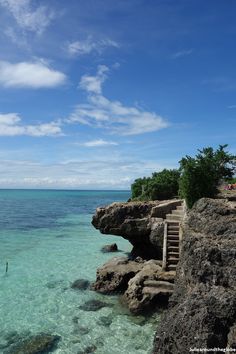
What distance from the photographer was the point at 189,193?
2112cm

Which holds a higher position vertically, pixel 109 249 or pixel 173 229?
pixel 173 229

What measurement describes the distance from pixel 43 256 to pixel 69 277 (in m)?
7.66

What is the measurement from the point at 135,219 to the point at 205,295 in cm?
1574

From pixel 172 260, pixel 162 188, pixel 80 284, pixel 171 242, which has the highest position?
pixel 162 188

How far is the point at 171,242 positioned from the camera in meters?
20.6

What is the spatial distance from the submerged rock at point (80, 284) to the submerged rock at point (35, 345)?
622 cm

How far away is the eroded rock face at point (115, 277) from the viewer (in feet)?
65.7

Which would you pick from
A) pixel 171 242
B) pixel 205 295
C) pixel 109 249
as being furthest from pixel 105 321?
pixel 109 249

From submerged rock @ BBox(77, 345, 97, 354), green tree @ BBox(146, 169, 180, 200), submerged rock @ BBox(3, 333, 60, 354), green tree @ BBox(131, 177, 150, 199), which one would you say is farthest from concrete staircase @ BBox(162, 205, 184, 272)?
green tree @ BBox(131, 177, 150, 199)

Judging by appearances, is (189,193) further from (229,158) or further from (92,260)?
(229,158)

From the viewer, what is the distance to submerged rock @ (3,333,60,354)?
44.7 feet

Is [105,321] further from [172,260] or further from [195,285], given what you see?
[195,285]

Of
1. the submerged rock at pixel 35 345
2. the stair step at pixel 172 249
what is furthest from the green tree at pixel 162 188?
the submerged rock at pixel 35 345

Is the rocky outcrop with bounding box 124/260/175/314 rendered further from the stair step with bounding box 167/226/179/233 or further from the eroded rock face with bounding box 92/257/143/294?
the stair step with bounding box 167/226/179/233
